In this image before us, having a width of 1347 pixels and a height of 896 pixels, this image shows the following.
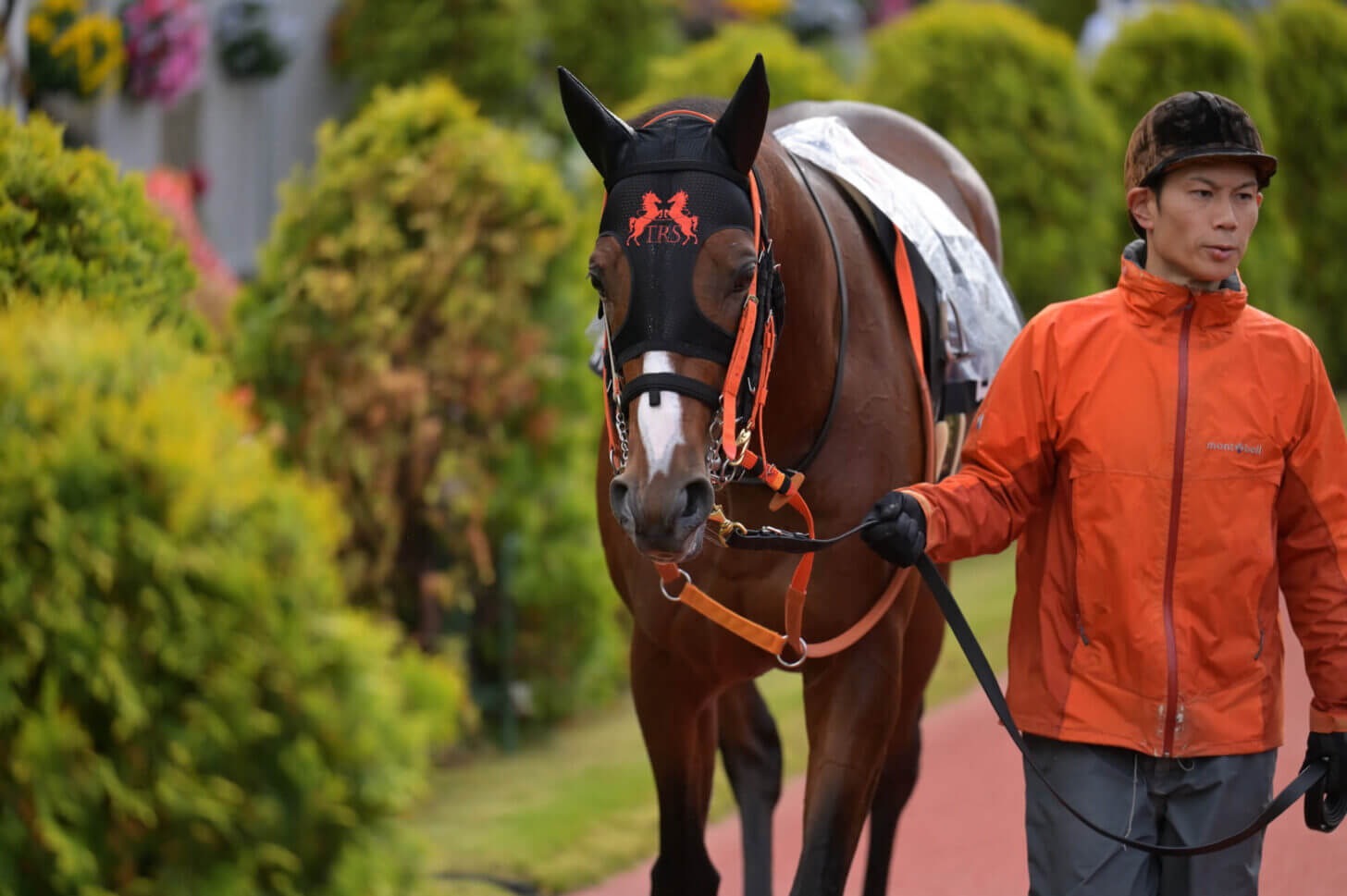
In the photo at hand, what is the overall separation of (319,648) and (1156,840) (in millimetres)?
1467

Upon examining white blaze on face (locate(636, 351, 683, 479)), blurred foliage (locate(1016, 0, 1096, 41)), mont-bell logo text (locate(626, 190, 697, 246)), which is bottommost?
white blaze on face (locate(636, 351, 683, 479))

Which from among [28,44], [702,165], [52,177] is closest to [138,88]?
[28,44]

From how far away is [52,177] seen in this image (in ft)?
11.4

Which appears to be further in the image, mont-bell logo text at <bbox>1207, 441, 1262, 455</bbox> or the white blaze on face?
mont-bell logo text at <bbox>1207, 441, 1262, 455</bbox>

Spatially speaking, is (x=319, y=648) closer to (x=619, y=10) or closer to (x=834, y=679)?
(x=834, y=679)

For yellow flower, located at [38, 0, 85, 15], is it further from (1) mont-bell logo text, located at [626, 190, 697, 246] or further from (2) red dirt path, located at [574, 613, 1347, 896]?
(1) mont-bell logo text, located at [626, 190, 697, 246]

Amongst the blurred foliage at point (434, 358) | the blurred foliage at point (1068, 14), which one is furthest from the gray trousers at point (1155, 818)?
the blurred foliage at point (1068, 14)

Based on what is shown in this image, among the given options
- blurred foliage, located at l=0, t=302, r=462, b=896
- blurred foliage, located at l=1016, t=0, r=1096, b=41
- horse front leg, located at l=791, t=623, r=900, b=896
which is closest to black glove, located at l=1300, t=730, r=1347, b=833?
horse front leg, located at l=791, t=623, r=900, b=896

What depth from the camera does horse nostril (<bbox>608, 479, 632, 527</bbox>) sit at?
2395mm

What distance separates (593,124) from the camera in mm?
Answer: 2670

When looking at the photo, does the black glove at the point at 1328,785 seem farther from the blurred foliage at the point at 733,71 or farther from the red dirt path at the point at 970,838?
the blurred foliage at the point at 733,71

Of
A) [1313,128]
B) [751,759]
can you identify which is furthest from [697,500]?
[1313,128]

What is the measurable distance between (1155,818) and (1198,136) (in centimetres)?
117

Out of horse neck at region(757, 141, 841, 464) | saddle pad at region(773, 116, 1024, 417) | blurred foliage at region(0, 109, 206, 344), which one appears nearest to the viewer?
horse neck at region(757, 141, 841, 464)
